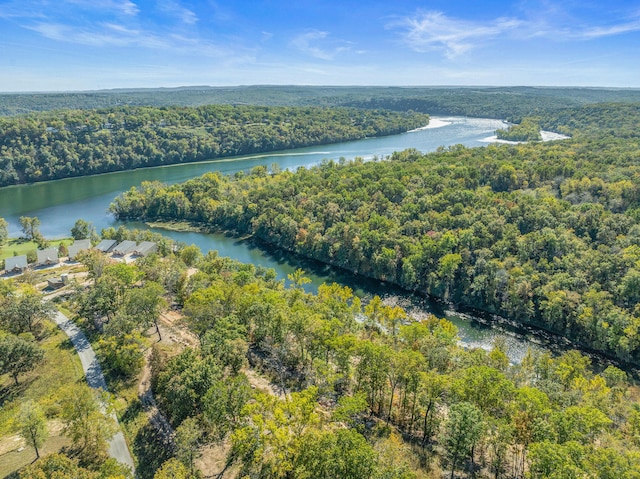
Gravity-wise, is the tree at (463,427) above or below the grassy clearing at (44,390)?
above

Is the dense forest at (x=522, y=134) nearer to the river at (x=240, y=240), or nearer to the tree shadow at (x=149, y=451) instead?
the river at (x=240, y=240)

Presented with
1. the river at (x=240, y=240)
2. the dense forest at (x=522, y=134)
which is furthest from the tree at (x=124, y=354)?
the dense forest at (x=522, y=134)

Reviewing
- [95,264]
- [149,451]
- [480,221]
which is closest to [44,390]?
[149,451]

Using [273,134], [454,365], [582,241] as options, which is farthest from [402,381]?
[273,134]

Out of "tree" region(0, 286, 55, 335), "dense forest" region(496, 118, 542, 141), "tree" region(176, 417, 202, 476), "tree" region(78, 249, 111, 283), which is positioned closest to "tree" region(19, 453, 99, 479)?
"tree" region(176, 417, 202, 476)

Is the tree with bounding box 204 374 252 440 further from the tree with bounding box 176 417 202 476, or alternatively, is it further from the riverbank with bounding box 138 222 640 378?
the riverbank with bounding box 138 222 640 378

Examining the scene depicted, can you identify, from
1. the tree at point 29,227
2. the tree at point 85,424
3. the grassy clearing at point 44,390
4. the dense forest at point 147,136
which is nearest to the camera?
the tree at point 85,424
